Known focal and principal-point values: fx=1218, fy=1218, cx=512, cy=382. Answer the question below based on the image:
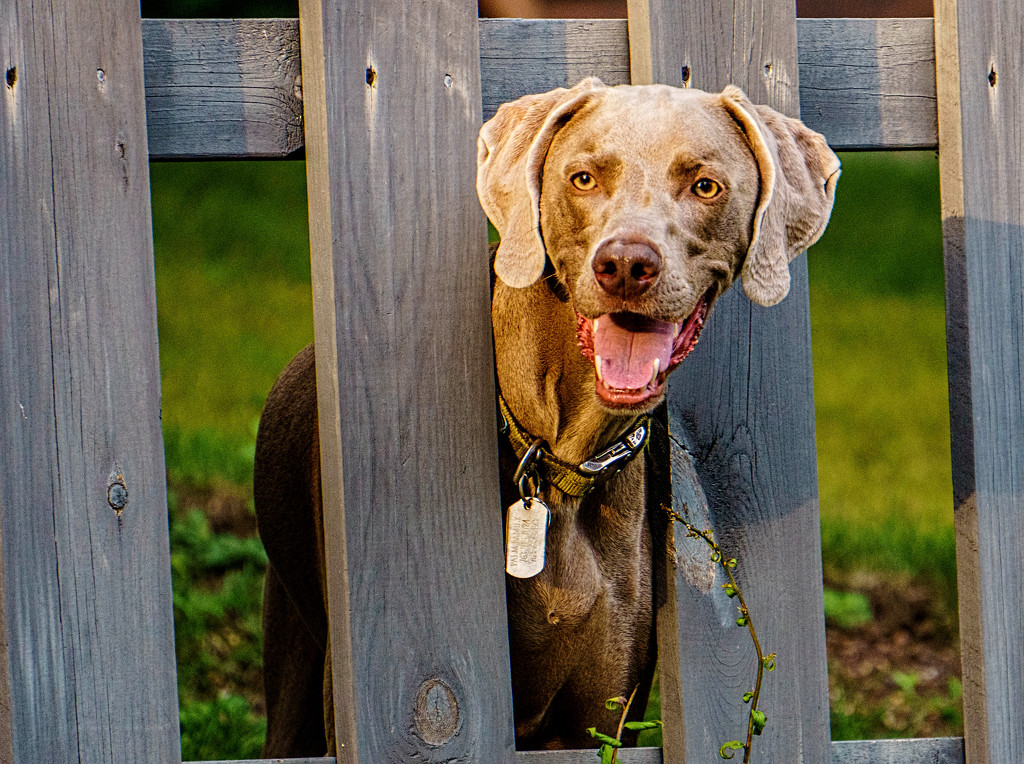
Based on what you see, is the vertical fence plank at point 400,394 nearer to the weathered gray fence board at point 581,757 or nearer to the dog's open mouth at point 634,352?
the weathered gray fence board at point 581,757

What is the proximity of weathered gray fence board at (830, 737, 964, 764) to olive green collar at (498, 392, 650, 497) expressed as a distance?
0.65 metres

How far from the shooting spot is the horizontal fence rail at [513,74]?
6.90 ft

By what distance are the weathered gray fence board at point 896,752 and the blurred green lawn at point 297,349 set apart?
1.95 metres

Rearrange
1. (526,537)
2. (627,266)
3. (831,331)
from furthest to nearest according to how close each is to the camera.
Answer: (831,331) < (526,537) < (627,266)

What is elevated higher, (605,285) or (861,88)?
(861,88)

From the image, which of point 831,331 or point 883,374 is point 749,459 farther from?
point 831,331

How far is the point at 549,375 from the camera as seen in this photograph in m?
2.31

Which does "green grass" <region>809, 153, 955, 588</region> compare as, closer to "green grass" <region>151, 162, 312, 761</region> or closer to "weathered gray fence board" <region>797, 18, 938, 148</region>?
"green grass" <region>151, 162, 312, 761</region>

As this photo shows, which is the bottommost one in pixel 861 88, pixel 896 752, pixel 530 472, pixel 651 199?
pixel 896 752

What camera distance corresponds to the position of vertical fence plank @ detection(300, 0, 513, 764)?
2055mm

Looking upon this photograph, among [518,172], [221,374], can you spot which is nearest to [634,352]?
[518,172]

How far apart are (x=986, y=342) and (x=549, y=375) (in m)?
0.82

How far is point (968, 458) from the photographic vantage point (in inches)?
89.6

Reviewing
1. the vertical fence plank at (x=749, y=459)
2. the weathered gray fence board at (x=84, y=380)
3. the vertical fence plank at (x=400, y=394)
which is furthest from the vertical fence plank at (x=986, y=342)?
the weathered gray fence board at (x=84, y=380)
